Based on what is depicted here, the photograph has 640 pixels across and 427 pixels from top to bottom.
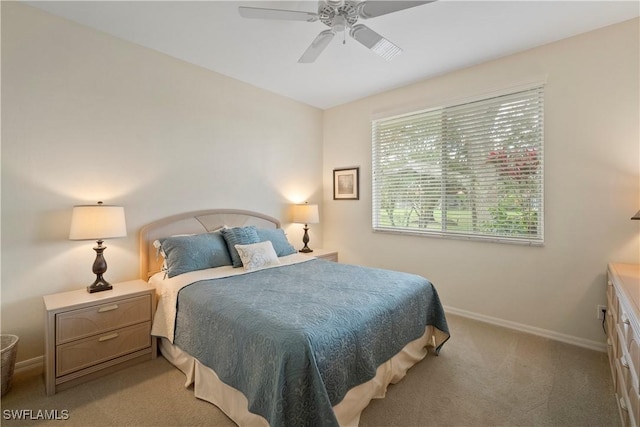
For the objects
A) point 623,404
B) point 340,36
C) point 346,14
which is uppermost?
point 340,36

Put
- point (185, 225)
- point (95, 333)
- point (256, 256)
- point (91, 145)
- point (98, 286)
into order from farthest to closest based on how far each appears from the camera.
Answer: point (185, 225), point (256, 256), point (91, 145), point (98, 286), point (95, 333)

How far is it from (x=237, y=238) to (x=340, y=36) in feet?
6.89

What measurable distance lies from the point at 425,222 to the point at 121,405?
3.28 m

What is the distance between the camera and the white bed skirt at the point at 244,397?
1.60m

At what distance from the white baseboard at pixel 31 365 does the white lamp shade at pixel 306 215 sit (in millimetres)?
2736

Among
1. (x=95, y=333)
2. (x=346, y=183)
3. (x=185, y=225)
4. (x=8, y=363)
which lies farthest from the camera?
(x=346, y=183)

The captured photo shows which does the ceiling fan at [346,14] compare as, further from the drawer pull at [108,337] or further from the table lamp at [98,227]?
the drawer pull at [108,337]

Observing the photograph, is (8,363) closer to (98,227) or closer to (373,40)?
(98,227)

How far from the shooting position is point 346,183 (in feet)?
14.2

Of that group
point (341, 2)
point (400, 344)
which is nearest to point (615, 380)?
point (400, 344)

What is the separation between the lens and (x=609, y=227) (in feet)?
8.04

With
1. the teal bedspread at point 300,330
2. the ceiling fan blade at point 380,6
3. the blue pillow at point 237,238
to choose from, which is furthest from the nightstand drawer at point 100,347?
the ceiling fan blade at point 380,6

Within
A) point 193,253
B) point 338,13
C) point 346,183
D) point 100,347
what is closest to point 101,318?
point 100,347

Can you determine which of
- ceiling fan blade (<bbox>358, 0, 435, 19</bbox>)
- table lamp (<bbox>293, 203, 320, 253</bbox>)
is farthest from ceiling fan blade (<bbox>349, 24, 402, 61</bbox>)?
table lamp (<bbox>293, 203, 320, 253</bbox>)
